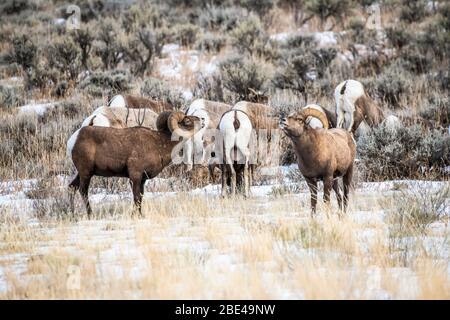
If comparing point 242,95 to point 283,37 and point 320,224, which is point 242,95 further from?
point 320,224

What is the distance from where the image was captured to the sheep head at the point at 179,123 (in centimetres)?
799

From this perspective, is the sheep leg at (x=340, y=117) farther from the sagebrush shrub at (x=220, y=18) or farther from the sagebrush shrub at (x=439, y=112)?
the sagebrush shrub at (x=220, y=18)

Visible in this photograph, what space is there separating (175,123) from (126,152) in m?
0.68

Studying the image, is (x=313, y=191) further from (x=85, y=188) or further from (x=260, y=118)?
(x=260, y=118)

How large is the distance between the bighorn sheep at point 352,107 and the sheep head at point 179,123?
492cm

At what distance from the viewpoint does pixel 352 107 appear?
1267 centimetres

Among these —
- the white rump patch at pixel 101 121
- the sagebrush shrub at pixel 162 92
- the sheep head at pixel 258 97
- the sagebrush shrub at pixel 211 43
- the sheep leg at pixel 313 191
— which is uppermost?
the white rump patch at pixel 101 121

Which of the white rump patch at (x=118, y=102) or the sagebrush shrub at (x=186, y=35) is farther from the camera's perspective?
the sagebrush shrub at (x=186, y=35)

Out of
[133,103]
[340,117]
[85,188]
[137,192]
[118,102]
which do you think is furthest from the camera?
[340,117]

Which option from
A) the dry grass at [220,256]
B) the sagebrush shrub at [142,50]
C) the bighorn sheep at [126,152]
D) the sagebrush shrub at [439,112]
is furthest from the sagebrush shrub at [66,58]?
the dry grass at [220,256]

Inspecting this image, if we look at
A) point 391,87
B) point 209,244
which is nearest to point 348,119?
point 391,87

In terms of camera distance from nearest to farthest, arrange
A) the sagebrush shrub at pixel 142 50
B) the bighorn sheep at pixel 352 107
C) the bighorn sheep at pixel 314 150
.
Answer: the bighorn sheep at pixel 314 150, the bighorn sheep at pixel 352 107, the sagebrush shrub at pixel 142 50

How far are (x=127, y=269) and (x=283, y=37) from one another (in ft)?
57.3

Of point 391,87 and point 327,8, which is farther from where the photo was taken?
point 327,8
